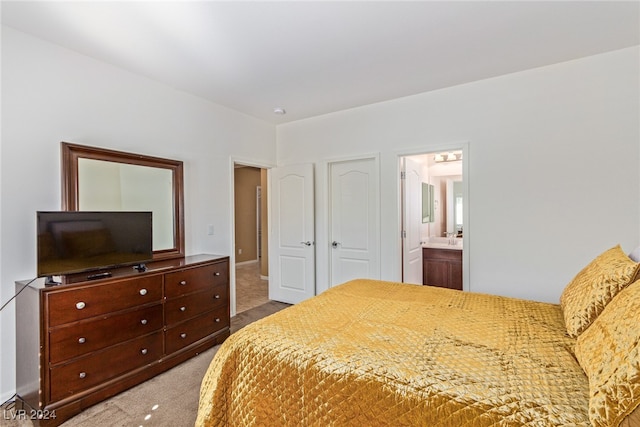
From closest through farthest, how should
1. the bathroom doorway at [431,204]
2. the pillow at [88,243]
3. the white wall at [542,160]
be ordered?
the pillow at [88,243], the white wall at [542,160], the bathroom doorway at [431,204]

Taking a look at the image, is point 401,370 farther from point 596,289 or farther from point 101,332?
point 101,332

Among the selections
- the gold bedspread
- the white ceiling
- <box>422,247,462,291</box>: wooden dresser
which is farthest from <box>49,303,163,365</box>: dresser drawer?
<box>422,247,462,291</box>: wooden dresser

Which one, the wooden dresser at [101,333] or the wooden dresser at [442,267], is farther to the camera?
the wooden dresser at [442,267]

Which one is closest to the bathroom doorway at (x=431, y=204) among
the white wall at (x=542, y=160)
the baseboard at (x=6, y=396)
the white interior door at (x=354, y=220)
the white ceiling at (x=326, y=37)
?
the white wall at (x=542, y=160)

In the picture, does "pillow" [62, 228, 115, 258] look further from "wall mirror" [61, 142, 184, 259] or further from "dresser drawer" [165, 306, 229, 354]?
"dresser drawer" [165, 306, 229, 354]

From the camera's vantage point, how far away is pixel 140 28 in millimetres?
2133

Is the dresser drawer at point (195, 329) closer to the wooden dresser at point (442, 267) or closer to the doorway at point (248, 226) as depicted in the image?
the wooden dresser at point (442, 267)

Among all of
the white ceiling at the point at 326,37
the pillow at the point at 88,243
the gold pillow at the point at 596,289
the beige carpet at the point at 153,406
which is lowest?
Answer: the beige carpet at the point at 153,406

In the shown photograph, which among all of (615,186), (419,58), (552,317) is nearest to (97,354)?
(552,317)

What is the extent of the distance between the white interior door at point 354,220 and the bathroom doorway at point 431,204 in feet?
1.18

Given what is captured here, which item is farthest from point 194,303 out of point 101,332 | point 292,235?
point 292,235

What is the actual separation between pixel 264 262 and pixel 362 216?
3030 millimetres

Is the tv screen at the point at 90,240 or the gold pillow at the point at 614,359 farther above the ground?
the tv screen at the point at 90,240

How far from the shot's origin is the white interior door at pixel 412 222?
371 cm
